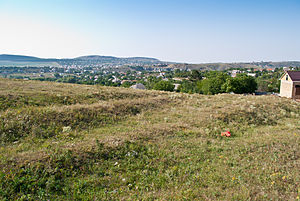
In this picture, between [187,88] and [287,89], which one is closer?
[287,89]

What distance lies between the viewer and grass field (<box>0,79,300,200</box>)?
718cm

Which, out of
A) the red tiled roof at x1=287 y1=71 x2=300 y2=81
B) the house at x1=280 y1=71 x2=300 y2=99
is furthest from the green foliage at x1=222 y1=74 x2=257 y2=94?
the red tiled roof at x1=287 y1=71 x2=300 y2=81

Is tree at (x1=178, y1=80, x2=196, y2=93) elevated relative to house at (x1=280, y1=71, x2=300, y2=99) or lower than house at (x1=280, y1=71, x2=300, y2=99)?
lower

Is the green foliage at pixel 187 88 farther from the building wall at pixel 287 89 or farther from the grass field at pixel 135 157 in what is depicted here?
the grass field at pixel 135 157

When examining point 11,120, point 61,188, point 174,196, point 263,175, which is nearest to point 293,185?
point 263,175

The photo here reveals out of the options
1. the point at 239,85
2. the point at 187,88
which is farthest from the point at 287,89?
the point at 187,88

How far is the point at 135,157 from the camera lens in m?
9.81

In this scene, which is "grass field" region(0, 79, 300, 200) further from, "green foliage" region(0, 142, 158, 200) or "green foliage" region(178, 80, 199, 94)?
"green foliage" region(178, 80, 199, 94)

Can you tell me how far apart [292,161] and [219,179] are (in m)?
4.35

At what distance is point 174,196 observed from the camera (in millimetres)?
6945

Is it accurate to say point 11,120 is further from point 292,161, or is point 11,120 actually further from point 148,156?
point 292,161

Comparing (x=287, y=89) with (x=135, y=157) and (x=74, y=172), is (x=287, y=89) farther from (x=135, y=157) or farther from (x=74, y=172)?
(x=74, y=172)

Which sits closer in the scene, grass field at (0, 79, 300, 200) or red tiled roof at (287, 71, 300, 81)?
grass field at (0, 79, 300, 200)

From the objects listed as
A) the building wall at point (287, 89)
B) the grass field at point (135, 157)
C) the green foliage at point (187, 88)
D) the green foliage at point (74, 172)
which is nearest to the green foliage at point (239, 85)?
the green foliage at point (187, 88)
